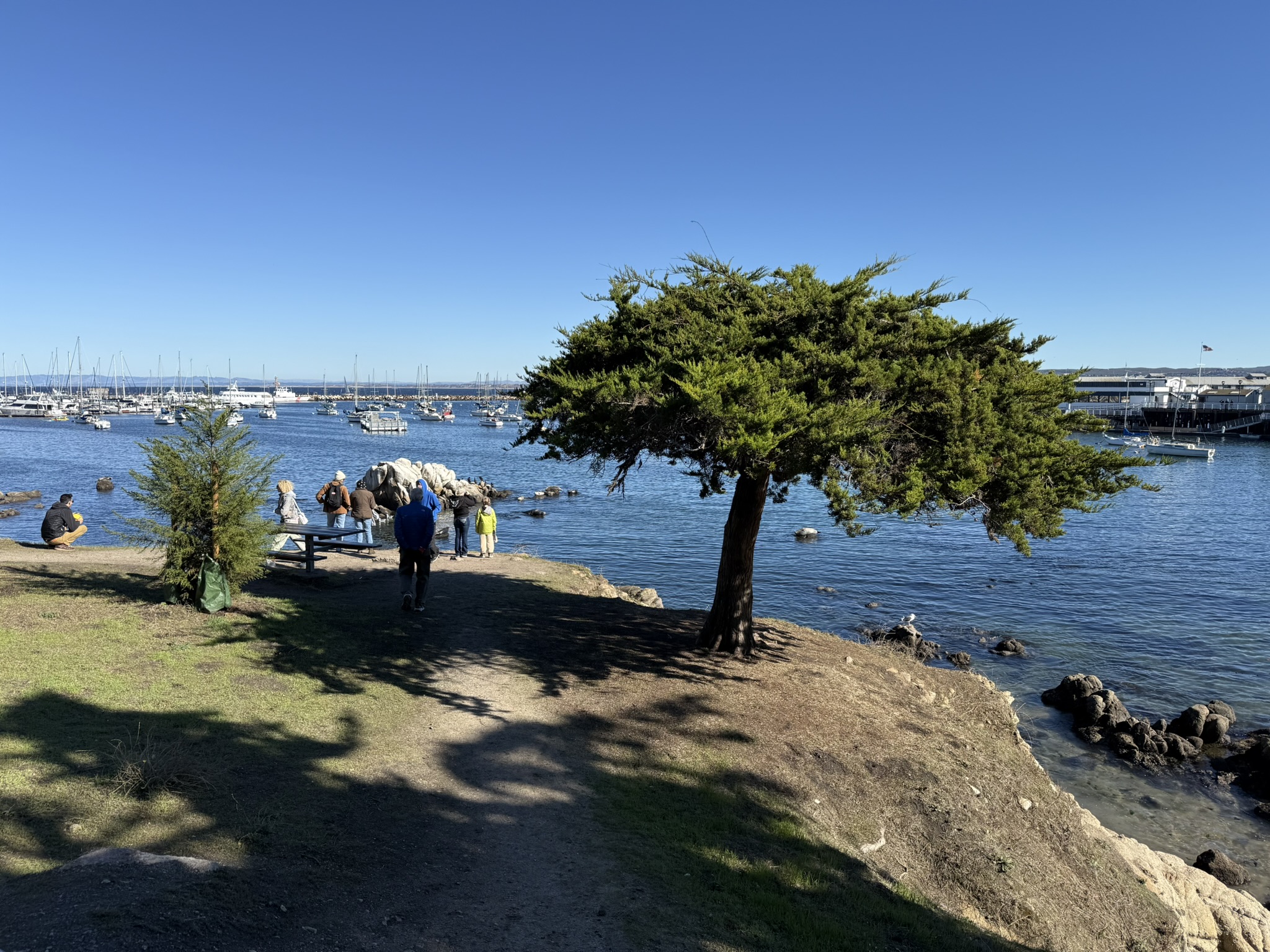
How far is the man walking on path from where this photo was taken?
14594 millimetres

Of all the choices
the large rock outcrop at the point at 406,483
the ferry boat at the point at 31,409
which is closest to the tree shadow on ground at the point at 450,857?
the large rock outcrop at the point at 406,483

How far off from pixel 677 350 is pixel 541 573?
32.5ft

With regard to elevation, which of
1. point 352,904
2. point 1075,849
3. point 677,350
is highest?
point 677,350

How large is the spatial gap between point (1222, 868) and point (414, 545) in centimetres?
1411

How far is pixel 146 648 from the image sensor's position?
11.6m

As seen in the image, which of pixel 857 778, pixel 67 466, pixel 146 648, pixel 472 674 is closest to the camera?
pixel 857 778

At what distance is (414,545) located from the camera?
14938mm

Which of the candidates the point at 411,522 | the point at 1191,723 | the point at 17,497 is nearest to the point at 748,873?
the point at 411,522

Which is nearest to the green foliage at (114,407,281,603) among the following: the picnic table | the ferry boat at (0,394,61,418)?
the picnic table

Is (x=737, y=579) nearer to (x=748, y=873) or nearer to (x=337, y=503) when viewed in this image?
(x=748, y=873)

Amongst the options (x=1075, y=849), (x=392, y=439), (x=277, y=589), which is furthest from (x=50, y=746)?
(x=392, y=439)

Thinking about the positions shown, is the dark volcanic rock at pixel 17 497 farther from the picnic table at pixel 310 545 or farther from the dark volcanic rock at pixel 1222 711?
the dark volcanic rock at pixel 1222 711

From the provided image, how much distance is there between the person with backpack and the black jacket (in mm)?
6063

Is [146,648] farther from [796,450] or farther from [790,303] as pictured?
[790,303]
